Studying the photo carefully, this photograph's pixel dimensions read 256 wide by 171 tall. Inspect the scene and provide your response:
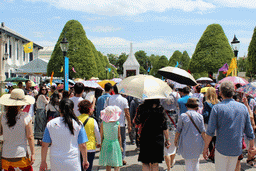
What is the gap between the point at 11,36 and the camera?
3969 centimetres

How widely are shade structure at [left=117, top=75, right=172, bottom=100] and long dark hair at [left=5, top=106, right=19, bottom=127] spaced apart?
6.28 ft

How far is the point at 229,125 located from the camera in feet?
12.8

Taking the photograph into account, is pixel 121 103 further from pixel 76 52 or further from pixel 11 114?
pixel 76 52

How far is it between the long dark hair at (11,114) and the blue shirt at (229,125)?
291cm

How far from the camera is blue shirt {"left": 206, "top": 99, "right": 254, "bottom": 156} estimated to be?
3904mm

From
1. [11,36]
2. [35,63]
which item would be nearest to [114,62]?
[11,36]

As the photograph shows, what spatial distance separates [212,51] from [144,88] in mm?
32127

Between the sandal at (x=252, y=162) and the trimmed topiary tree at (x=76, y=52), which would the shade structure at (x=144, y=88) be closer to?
the sandal at (x=252, y=162)

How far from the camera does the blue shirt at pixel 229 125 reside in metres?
3.90

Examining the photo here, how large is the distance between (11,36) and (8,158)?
40.4 metres

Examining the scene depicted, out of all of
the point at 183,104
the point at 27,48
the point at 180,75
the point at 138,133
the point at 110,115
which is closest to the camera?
the point at 138,133

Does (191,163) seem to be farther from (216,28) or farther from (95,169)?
(216,28)

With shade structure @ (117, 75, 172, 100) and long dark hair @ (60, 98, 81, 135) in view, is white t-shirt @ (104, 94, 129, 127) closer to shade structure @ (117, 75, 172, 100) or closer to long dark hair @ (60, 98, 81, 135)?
shade structure @ (117, 75, 172, 100)

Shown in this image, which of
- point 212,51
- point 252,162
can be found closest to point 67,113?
point 252,162
